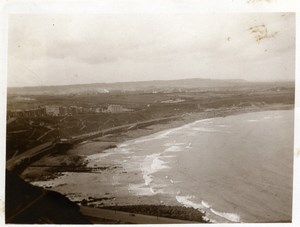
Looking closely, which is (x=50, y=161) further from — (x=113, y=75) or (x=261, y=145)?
(x=261, y=145)

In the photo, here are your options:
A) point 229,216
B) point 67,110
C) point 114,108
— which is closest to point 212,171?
point 229,216

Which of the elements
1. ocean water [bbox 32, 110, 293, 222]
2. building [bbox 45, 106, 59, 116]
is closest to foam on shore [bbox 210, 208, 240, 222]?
ocean water [bbox 32, 110, 293, 222]

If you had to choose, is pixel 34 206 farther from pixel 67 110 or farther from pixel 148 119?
pixel 148 119

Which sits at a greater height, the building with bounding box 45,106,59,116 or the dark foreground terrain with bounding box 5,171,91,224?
the building with bounding box 45,106,59,116

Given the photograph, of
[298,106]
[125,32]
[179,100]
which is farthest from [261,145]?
[125,32]

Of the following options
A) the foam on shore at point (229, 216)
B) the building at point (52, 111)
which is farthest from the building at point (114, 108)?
the foam on shore at point (229, 216)

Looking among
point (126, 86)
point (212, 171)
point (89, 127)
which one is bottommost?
point (212, 171)

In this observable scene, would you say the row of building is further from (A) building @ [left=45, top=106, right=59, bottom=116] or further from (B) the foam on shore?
(B) the foam on shore

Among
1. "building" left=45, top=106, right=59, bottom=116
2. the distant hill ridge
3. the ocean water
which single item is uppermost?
the distant hill ridge
